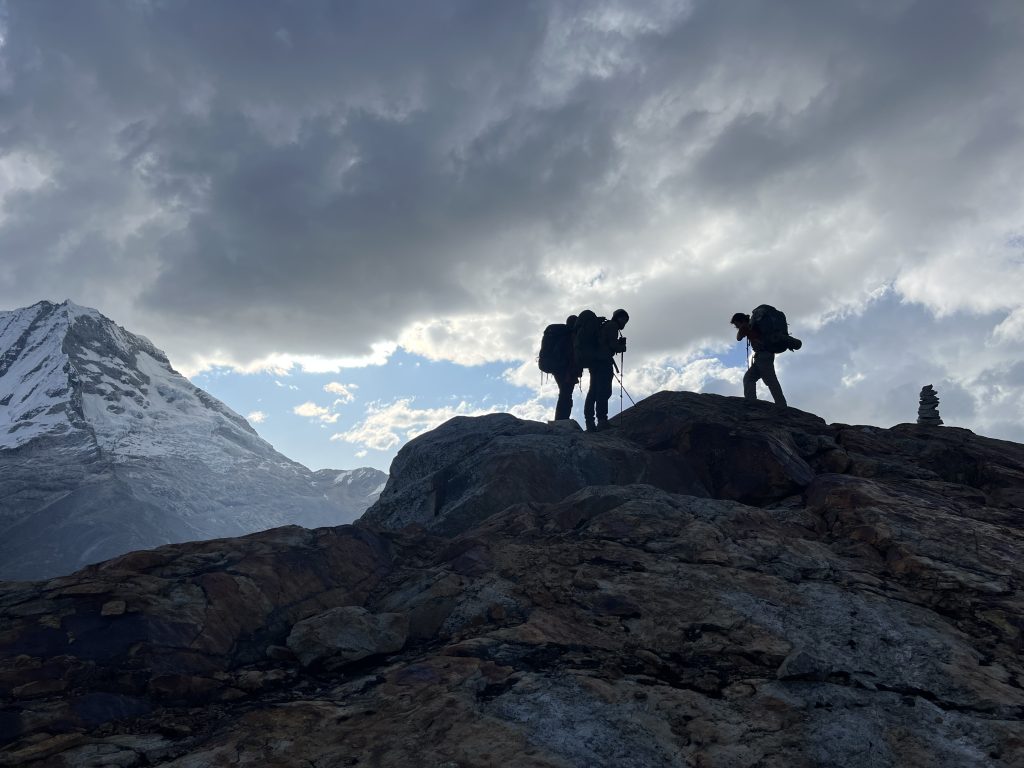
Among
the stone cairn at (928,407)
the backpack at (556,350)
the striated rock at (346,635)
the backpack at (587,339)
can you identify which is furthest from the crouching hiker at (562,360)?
the stone cairn at (928,407)

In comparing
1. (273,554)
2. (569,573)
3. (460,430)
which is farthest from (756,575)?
(460,430)

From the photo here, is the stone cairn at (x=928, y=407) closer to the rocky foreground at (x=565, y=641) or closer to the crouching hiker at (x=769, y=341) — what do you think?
the crouching hiker at (x=769, y=341)

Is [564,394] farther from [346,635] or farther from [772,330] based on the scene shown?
[346,635]

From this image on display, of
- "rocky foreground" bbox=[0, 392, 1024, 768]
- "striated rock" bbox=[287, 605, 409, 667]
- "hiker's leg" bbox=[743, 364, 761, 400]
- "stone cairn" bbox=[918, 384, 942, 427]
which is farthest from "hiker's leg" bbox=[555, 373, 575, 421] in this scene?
"stone cairn" bbox=[918, 384, 942, 427]

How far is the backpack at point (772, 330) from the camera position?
63.2ft

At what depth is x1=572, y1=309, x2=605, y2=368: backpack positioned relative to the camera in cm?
2003

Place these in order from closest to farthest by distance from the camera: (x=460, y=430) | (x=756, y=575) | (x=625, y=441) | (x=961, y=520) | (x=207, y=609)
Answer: (x=207, y=609), (x=756, y=575), (x=961, y=520), (x=625, y=441), (x=460, y=430)

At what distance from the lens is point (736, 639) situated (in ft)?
25.0

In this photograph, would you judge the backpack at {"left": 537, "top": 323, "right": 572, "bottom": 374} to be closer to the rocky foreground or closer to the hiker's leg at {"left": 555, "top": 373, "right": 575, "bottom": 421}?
the hiker's leg at {"left": 555, "top": 373, "right": 575, "bottom": 421}

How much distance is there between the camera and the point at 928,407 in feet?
97.1

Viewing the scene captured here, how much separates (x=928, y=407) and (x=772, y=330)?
1540 cm

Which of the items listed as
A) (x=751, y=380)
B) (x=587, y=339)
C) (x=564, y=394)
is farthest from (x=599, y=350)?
(x=751, y=380)

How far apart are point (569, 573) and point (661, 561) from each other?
4.52ft

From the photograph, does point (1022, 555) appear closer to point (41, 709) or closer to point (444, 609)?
point (444, 609)
